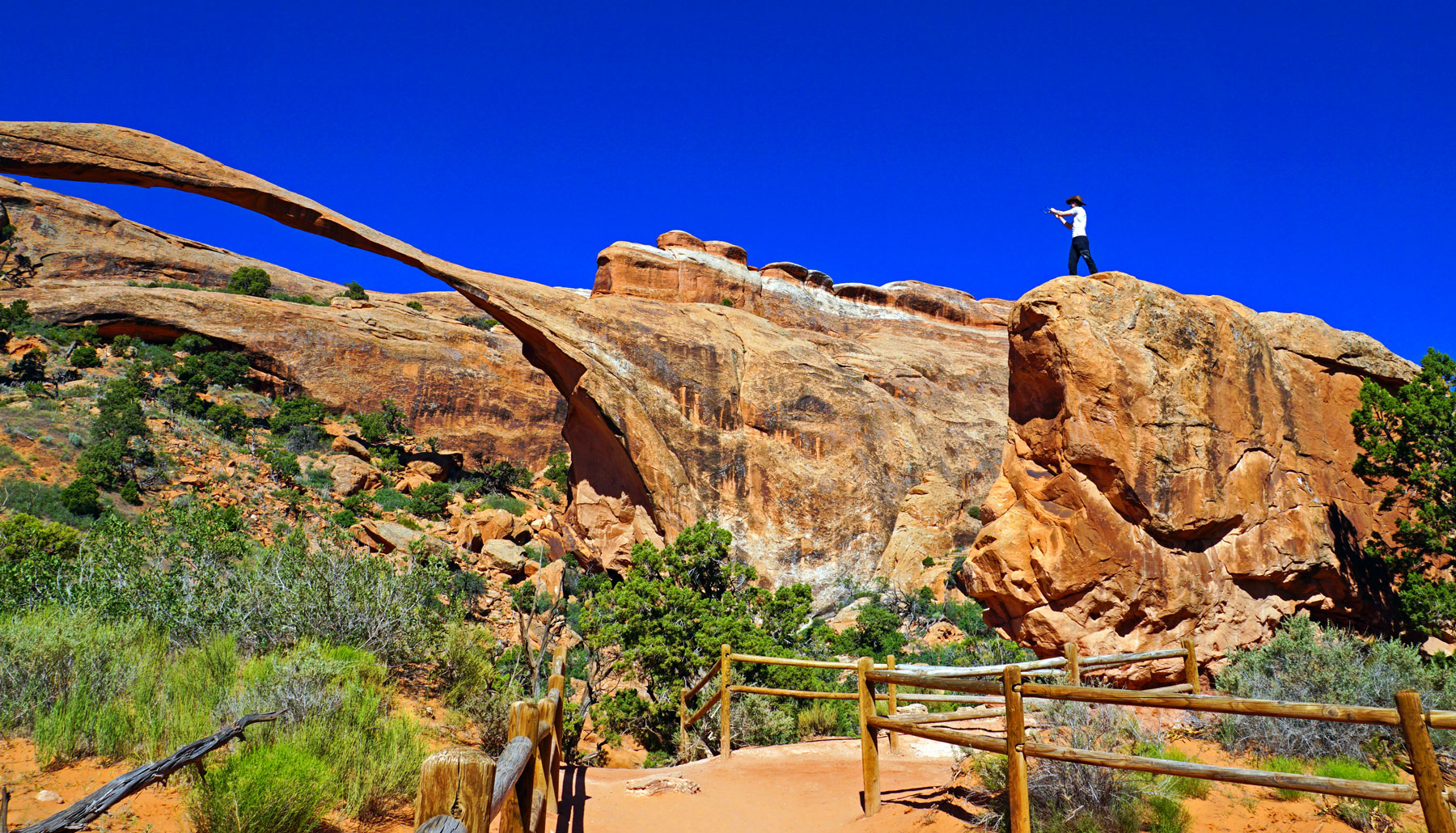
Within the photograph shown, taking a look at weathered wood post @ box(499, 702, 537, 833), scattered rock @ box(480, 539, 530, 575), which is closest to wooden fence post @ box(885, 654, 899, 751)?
weathered wood post @ box(499, 702, 537, 833)

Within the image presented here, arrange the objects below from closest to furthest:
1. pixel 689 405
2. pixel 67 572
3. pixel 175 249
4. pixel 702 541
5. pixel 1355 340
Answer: pixel 67 572 < pixel 1355 340 < pixel 702 541 < pixel 689 405 < pixel 175 249

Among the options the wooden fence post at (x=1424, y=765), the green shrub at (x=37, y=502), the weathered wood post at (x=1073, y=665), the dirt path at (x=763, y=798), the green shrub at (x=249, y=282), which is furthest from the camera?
the green shrub at (x=249, y=282)

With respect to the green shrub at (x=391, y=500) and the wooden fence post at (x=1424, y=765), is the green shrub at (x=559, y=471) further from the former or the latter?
the wooden fence post at (x=1424, y=765)

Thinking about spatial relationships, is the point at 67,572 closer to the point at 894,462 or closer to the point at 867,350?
the point at 894,462

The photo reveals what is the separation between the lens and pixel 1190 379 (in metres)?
8.48

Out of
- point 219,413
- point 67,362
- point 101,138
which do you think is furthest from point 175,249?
point 101,138

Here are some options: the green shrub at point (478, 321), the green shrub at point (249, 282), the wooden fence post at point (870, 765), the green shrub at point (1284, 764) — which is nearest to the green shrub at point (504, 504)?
the green shrub at point (478, 321)

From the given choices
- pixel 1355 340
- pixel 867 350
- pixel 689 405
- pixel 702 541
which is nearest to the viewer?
pixel 1355 340

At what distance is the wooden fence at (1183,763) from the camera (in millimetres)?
3062

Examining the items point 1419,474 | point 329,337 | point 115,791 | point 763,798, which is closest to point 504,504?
point 329,337

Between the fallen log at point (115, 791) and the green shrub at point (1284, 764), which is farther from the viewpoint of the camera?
the green shrub at point (1284, 764)

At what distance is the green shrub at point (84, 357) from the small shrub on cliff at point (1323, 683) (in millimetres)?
30996

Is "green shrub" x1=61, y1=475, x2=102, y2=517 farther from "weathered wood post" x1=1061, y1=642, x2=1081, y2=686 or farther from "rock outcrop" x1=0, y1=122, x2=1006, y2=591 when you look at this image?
"weathered wood post" x1=1061, y1=642, x2=1081, y2=686

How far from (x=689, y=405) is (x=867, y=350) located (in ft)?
29.3
